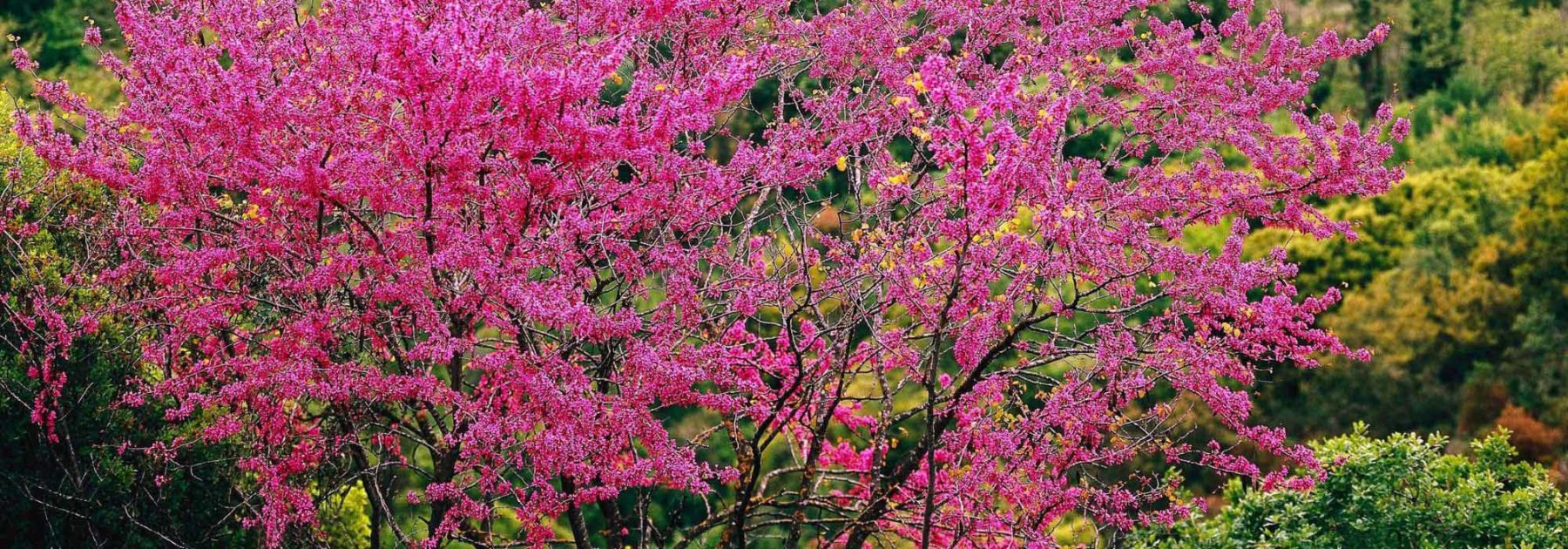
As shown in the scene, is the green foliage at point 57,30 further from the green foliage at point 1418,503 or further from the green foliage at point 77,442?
the green foliage at point 1418,503

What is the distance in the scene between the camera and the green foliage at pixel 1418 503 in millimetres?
9133

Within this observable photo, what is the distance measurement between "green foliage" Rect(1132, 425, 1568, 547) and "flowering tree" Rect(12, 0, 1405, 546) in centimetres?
174

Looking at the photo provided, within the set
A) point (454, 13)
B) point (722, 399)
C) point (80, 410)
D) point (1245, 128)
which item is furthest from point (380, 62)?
point (1245, 128)

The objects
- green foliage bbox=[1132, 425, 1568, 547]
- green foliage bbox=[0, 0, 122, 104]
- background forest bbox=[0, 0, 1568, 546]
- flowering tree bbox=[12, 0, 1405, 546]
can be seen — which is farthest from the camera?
green foliage bbox=[0, 0, 122, 104]

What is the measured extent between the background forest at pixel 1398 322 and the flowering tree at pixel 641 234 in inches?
30.3

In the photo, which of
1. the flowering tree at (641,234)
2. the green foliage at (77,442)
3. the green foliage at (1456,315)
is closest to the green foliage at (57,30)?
the green foliage at (77,442)

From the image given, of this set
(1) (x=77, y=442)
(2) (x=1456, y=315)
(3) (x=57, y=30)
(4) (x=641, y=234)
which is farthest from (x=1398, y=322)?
(3) (x=57, y=30)

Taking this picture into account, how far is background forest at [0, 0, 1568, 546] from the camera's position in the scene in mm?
8539

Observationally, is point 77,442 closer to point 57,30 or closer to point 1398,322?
point 57,30

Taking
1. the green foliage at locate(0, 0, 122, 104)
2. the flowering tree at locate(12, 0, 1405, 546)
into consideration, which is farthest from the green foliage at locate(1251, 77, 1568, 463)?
the green foliage at locate(0, 0, 122, 104)

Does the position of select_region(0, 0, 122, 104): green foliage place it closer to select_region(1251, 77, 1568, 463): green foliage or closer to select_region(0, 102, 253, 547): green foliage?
select_region(0, 102, 253, 547): green foliage

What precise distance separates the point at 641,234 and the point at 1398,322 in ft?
73.3

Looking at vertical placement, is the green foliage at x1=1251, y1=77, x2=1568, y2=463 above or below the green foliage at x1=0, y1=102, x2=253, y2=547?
above

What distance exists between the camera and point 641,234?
296 inches
